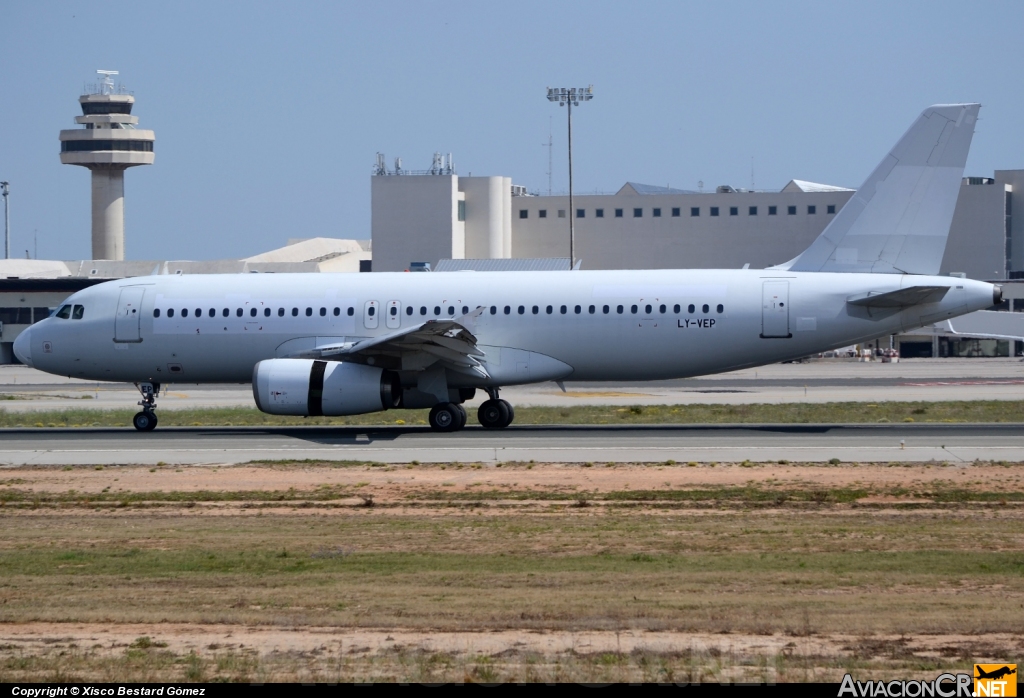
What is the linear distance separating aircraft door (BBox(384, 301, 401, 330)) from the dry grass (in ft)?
28.9

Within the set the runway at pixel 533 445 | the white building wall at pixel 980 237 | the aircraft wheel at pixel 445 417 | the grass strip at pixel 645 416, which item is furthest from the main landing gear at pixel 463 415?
the white building wall at pixel 980 237

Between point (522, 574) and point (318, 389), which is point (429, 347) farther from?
point (522, 574)

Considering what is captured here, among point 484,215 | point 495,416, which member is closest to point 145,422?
point 495,416

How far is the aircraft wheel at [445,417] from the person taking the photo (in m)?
28.1

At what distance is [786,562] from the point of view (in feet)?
43.7

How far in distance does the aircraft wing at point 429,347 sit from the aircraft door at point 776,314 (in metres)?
6.71

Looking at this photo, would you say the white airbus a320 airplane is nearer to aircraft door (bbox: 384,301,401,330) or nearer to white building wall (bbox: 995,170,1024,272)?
aircraft door (bbox: 384,301,401,330)

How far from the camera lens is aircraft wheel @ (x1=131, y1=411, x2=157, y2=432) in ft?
96.6

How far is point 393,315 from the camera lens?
95.4 feet

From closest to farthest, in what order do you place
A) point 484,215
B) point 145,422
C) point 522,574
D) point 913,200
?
point 522,574 → point 913,200 → point 145,422 → point 484,215

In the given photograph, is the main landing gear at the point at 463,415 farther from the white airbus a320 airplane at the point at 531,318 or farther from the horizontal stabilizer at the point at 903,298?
the horizontal stabilizer at the point at 903,298

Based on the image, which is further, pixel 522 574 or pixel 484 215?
pixel 484 215

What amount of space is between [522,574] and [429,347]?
47.8ft

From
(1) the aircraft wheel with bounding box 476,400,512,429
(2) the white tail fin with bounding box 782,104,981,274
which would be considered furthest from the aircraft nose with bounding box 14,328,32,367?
(2) the white tail fin with bounding box 782,104,981,274
